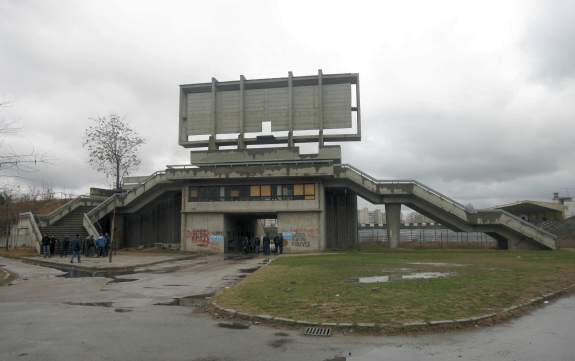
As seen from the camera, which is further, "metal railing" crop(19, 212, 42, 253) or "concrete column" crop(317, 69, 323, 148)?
"concrete column" crop(317, 69, 323, 148)

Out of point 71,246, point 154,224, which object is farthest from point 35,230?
point 154,224

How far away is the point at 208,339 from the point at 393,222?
31.6 m

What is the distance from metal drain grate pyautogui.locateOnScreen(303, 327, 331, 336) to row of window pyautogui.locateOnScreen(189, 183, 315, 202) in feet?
94.1

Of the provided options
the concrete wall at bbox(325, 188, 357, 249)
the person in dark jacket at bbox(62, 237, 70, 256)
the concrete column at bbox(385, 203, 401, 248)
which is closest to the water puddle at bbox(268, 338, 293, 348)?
the concrete column at bbox(385, 203, 401, 248)

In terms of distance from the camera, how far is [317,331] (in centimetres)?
870

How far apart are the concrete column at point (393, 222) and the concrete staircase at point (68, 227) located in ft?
86.8

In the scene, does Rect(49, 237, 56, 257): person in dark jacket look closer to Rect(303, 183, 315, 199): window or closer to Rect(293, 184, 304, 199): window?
Rect(293, 184, 304, 199): window

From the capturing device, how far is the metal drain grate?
8.54 meters

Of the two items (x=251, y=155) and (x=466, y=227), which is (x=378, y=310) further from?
(x=251, y=155)

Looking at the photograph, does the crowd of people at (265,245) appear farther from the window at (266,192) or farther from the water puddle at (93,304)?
Answer: the water puddle at (93,304)

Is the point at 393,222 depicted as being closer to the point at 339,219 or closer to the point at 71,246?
the point at 339,219

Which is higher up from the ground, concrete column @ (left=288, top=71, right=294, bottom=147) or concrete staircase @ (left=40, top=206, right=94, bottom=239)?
concrete column @ (left=288, top=71, right=294, bottom=147)

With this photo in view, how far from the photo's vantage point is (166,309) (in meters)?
11.5

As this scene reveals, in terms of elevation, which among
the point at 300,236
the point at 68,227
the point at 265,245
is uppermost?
the point at 68,227
